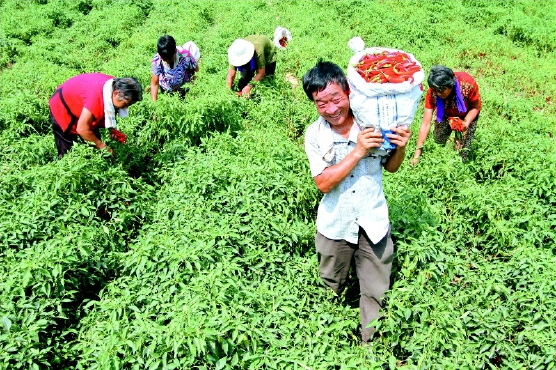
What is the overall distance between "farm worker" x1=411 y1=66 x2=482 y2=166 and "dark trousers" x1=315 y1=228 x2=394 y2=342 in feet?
7.06

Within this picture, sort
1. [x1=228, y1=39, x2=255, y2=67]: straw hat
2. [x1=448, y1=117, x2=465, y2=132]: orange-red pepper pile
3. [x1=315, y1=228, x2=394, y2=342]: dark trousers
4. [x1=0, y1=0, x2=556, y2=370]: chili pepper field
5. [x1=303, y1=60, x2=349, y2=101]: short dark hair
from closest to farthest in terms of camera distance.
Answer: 1. [x1=303, y1=60, x2=349, y2=101]: short dark hair
2. [x1=0, y1=0, x2=556, y2=370]: chili pepper field
3. [x1=315, y1=228, x2=394, y2=342]: dark trousers
4. [x1=448, y1=117, x2=465, y2=132]: orange-red pepper pile
5. [x1=228, y1=39, x2=255, y2=67]: straw hat

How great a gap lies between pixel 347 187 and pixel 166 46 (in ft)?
11.8

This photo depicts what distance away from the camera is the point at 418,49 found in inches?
365

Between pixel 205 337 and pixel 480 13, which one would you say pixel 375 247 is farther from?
pixel 480 13

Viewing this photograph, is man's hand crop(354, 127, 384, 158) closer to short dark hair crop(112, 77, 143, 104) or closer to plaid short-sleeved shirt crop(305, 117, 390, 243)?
plaid short-sleeved shirt crop(305, 117, 390, 243)

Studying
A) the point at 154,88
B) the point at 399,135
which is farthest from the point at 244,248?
the point at 154,88

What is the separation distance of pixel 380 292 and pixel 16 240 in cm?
289

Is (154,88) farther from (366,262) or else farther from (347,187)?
(366,262)

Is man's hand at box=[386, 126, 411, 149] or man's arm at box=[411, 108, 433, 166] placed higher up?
man's hand at box=[386, 126, 411, 149]

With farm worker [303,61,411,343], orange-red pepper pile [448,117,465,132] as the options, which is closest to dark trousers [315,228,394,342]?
farm worker [303,61,411,343]

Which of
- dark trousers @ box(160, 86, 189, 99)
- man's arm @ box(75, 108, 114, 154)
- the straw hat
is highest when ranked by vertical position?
man's arm @ box(75, 108, 114, 154)

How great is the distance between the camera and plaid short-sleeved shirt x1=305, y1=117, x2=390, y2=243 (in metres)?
2.73

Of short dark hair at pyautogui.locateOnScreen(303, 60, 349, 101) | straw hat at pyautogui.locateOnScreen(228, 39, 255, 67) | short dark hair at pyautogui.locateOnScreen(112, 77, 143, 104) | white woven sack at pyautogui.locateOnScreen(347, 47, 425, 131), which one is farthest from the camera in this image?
straw hat at pyautogui.locateOnScreen(228, 39, 255, 67)

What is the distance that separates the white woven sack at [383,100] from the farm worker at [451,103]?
2.11m
